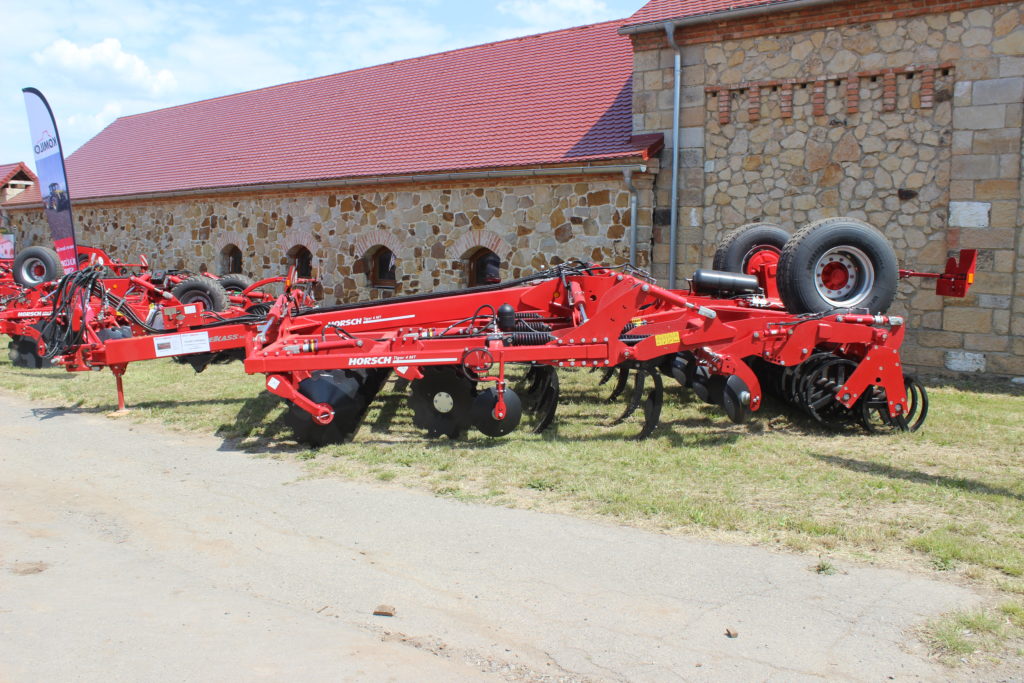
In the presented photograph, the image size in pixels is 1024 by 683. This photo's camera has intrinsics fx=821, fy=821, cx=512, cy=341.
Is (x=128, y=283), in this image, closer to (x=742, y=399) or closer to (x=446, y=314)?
(x=446, y=314)


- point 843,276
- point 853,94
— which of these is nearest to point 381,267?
point 853,94

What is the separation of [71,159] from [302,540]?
24544 mm

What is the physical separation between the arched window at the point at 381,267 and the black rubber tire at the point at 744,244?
25.0 ft

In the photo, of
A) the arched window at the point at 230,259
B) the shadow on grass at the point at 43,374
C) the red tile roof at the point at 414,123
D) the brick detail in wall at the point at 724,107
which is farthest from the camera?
the arched window at the point at 230,259

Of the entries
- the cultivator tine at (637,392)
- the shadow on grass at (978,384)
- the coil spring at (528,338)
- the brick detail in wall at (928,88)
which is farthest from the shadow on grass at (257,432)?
the brick detail in wall at (928,88)

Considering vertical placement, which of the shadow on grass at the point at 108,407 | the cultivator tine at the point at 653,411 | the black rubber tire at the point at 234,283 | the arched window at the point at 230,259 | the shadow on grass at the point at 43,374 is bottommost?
the shadow on grass at the point at 43,374

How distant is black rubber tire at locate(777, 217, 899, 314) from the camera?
708 centimetres

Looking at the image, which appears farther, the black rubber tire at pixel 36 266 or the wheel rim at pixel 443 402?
the black rubber tire at pixel 36 266

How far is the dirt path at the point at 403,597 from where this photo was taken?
10.9 feet

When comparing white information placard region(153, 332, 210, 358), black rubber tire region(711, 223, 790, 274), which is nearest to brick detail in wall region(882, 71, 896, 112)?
black rubber tire region(711, 223, 790, 274)

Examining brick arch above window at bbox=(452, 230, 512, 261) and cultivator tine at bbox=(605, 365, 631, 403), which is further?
brick arch above window at bbox=(452, 230, 512, 261)

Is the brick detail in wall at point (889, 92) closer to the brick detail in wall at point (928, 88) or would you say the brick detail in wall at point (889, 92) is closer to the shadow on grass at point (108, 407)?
the brick detail in wall at point (928, 88)

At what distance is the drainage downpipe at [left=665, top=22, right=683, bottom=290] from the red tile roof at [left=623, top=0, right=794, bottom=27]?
0.27 m

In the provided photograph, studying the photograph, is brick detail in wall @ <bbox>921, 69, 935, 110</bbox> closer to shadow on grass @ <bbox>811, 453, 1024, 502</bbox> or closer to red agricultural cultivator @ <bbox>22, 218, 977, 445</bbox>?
red agricultural cultivator @ <bbox>22, 218, 977, 445</bbox>
